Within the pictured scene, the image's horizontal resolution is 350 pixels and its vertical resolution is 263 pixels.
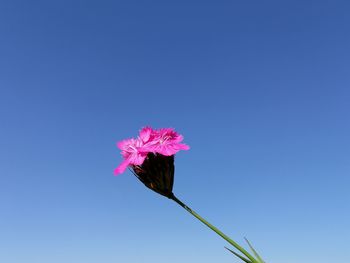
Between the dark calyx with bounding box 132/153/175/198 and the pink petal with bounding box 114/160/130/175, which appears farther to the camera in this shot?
the pink petal with bounding box 114/160/130/175

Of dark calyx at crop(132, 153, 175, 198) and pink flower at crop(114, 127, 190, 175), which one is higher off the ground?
pink flower at crop(114, 127, 190, 175)

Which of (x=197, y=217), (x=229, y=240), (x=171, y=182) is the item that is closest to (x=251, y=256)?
(x=229, y=240)

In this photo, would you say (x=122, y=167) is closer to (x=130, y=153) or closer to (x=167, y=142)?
(x=130, y=153)

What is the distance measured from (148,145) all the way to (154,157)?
0.31 ft

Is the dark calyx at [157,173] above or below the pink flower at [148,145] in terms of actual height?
below

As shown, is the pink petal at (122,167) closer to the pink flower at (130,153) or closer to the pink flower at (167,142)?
the pink flower at (130,153)

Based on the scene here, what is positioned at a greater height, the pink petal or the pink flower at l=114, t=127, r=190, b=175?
the pink flower at l=114, t=127, r=190, b=175

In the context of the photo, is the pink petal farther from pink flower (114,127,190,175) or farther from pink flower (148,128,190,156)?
pink flower (148,128,190,156)

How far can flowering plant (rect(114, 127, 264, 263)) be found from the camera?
8.57 feet

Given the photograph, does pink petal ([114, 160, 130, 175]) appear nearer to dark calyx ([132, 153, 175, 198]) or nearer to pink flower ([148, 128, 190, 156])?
dark calyx ([132, 153, 175, 198])

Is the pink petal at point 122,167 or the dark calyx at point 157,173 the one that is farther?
the pink petal at point 122,167

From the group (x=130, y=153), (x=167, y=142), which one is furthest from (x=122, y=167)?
(x=167, y=142)

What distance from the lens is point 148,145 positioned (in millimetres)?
2750

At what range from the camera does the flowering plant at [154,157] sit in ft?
8.57
